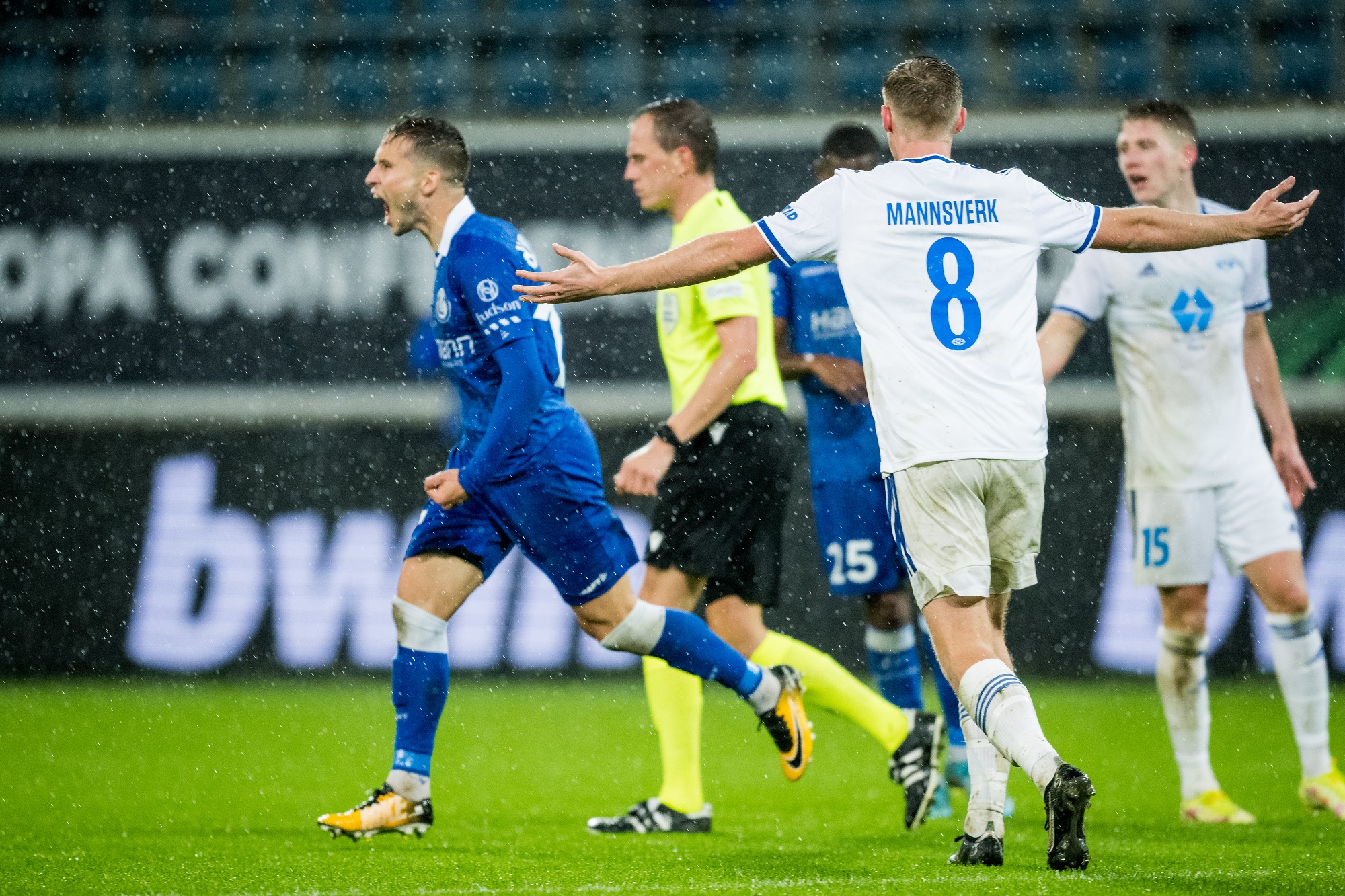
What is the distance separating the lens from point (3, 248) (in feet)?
34.8

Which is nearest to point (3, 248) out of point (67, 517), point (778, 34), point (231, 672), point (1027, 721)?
point (67, 517)

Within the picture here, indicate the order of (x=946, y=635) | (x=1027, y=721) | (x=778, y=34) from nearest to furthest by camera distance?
(x=1027, y=721) < (x=946, y=635) < (x=778, y=34)

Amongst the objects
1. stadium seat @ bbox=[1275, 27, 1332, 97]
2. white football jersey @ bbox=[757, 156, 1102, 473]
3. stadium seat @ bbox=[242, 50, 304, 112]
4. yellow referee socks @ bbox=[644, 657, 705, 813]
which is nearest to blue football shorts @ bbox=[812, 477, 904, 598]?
yellow referee socks @ bbox=[644, 657, 705, 813]

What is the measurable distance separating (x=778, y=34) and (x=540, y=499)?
9.87 metres

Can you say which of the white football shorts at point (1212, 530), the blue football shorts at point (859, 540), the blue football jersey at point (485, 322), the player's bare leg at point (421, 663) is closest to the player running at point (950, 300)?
the blue football jersey at point (485, 322)

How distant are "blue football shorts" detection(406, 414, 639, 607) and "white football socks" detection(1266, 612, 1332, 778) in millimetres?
2415

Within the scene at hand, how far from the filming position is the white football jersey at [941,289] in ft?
12.1

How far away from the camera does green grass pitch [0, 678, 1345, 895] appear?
12.6ft

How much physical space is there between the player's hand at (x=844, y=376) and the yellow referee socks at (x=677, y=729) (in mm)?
1167

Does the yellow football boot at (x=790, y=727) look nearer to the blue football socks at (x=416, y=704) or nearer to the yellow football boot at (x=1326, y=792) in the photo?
the blue football socks at (x=416, y=704)

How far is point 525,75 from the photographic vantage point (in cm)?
1337

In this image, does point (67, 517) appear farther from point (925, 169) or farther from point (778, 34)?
point (925, 169)

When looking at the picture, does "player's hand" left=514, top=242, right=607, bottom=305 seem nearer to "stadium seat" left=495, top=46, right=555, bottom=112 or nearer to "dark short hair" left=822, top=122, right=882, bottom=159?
"dark short hair" left=822, top=122, right=882, bottom=159

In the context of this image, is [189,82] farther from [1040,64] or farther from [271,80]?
[1040,64]
